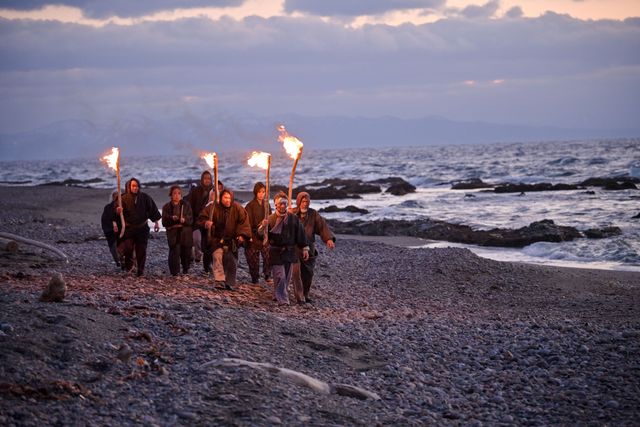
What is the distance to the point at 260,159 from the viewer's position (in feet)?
42.6

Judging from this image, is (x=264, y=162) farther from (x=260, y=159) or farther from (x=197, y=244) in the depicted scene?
(x=197, y=244)

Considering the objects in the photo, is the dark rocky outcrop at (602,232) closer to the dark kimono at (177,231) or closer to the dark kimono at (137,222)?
the dark kimono at (177,231)

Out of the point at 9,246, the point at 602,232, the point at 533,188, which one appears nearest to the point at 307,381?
the point at 9,246

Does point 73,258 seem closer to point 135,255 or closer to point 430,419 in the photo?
point 135,255

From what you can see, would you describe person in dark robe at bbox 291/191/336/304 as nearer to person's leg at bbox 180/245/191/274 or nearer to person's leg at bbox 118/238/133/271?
person's leg at bbox 180/245/191/274

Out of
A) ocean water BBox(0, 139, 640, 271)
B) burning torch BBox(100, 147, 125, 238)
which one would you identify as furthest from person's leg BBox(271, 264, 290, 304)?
burning torch BBox(100, 147, 125, 238)

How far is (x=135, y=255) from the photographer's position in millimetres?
15148

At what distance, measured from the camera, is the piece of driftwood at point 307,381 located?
7.81 metres

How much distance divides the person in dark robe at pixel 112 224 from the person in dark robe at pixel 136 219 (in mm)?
201

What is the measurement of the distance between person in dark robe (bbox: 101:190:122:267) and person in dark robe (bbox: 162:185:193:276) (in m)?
0.80

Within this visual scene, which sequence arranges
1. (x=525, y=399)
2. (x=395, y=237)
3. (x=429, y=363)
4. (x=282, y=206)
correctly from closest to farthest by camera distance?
(x=525, y=399)
(x=429, y=363)
(x=282, y=206)
(x=395, y=237)

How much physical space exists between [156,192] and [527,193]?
20412 mm

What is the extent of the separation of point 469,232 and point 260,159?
1394cm

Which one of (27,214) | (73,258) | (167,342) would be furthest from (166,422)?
(27,214)
